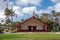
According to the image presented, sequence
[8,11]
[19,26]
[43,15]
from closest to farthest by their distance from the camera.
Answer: [19,26], [8,11], [43,15]

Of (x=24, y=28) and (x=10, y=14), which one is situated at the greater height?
(x=10, y=14)

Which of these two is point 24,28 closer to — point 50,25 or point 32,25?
point 32,25

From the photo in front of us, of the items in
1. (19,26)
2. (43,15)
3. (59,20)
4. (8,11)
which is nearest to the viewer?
(19,26)

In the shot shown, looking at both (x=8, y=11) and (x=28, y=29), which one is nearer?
(x=28, y=29)

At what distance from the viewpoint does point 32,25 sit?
5709 cm

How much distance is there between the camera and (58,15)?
72000 millimetres

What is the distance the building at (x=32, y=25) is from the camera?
55409mm

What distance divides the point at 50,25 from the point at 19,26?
30.6 feet

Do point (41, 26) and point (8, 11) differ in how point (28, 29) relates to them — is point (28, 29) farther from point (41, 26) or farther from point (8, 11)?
point (8, 11)

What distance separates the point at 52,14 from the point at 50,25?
16346 mm

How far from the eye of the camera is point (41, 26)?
186ft

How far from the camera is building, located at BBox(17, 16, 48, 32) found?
5541 centimetres

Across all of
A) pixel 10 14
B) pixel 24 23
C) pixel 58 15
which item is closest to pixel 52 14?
pixel 58 15

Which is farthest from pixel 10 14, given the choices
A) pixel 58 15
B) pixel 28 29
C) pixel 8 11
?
pixel 58 15
